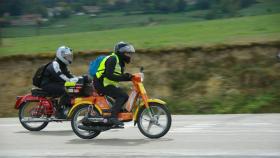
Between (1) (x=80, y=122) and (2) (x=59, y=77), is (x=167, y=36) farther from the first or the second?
(1) (x=80, y=122)

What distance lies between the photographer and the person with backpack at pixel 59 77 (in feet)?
46.1

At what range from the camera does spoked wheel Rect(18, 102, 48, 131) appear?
46.7ft

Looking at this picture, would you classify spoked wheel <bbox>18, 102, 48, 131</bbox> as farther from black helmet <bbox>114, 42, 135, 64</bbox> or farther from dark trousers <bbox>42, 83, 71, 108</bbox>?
black helmet <bbox>114, 42, 135, 64</bbox>

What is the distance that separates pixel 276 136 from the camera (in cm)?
1169

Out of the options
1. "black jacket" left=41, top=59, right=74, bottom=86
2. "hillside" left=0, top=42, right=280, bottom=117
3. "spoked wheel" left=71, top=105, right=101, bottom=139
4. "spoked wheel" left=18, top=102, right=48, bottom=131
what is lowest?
"hillside" left=0, top=42, right=280, bottom=117

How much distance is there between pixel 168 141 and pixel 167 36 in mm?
12109

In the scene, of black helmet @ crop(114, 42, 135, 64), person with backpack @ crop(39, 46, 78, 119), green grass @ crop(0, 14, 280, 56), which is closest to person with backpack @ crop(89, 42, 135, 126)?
black helmet @ crop(114, 42, 135, 64)

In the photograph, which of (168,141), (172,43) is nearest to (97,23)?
(172,43)

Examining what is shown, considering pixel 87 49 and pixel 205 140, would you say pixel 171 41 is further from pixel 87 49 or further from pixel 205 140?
pixel 205 140

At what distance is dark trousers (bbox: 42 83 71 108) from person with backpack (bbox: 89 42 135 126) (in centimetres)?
182

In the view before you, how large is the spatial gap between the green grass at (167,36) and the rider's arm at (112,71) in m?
9.42

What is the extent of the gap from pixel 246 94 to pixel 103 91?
7287mm

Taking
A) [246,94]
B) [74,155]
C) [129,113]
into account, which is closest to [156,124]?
[129,113]

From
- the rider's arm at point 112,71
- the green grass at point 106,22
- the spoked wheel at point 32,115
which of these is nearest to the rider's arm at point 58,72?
the spoked wheel at point 32,115
